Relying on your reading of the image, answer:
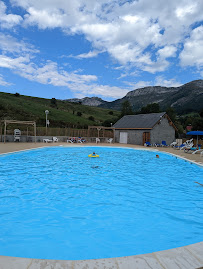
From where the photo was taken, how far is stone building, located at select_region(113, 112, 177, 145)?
24.9 meters

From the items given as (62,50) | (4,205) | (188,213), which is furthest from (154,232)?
(62,50)

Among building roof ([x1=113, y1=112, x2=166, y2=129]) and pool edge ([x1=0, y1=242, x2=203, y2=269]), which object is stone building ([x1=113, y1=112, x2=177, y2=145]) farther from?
pool edge ([x1=0, y1=242, x2=203, y2=269])

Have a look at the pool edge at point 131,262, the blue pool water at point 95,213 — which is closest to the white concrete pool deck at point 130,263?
the pool edge at point 131,262

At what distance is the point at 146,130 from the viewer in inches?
982

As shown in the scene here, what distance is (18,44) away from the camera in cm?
1969

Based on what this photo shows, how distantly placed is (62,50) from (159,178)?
21392 millimetres

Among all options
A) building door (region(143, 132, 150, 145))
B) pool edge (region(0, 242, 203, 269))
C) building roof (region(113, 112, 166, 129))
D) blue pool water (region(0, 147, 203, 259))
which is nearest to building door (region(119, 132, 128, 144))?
building roof (region(113, 112, 166, 129))

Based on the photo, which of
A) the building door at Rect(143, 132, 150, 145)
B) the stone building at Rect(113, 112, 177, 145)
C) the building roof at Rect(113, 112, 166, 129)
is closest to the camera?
the building door at Rect(143, 132, 150, 145)

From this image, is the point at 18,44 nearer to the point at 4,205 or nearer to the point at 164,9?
the point at 164,9

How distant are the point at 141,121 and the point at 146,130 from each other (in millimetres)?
2842

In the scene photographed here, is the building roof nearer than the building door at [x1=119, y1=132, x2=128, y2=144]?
Yes

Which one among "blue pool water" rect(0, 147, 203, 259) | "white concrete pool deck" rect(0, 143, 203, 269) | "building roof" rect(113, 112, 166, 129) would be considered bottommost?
"blue pool water" rect(0, 147, 203, 259)

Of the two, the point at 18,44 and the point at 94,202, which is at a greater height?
the point at 18,44

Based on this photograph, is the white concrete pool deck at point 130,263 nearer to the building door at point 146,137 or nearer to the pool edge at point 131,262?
the pool edge at point 131,262
